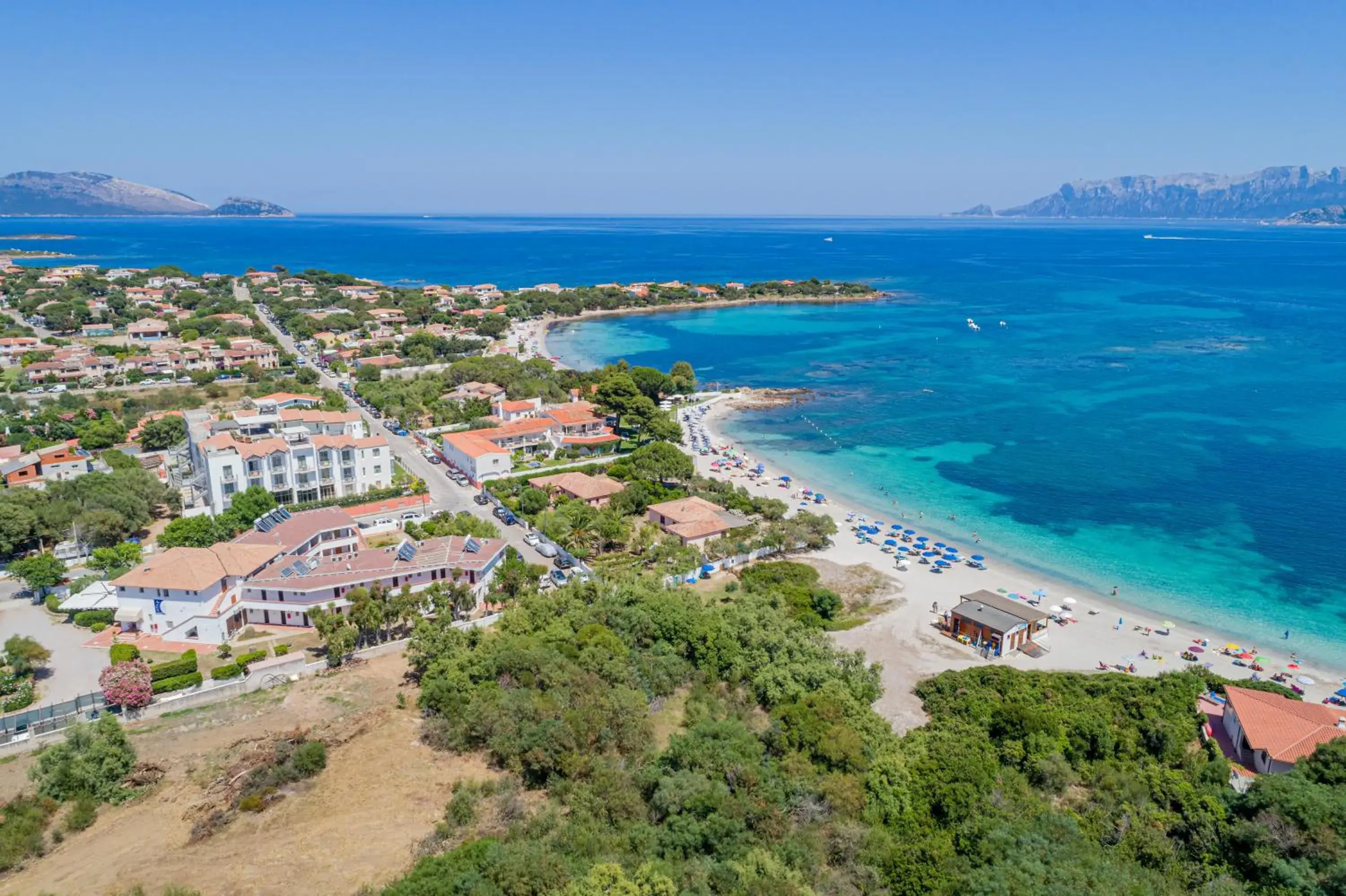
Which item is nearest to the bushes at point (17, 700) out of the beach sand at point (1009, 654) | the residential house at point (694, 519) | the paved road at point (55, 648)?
the paved road at point (55, 648)

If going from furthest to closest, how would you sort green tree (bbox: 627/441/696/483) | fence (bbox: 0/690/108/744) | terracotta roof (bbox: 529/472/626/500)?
green tree (bbox: 627/441/696/483)
terracotta roof (bbox: 529/472/626/500)
fence (bbox: 0/690/108/744)

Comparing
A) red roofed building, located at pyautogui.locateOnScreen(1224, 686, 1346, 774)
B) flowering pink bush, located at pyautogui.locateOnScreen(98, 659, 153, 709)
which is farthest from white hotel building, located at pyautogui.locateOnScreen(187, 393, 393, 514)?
red roofed building, located at pyautogui.locateOnScreen(1224, 686, 1346, 774)

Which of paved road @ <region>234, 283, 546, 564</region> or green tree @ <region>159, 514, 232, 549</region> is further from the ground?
green tree @ <region>159, 514, 232, 549</region>

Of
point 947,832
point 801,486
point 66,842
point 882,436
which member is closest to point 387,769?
point 66,842

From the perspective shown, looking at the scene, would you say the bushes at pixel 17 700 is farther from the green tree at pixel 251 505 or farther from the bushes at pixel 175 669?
the green tree at pixel 251 505

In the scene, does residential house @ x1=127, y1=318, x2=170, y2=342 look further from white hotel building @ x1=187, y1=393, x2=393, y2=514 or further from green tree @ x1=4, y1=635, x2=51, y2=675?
A: green tree @ x1=4, y1=635, x2=51, y2=675

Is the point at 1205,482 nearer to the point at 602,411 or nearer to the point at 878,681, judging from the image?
the point at 878,681
